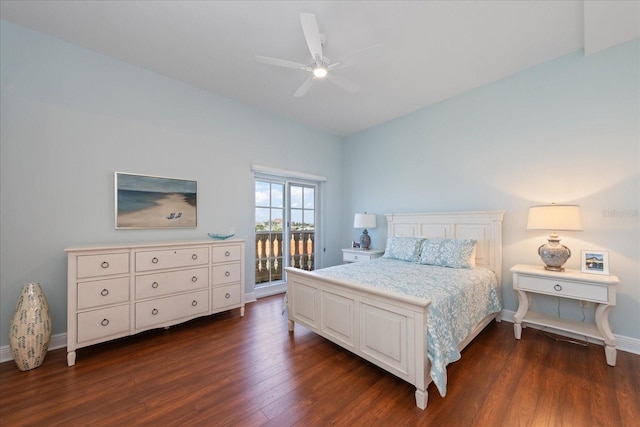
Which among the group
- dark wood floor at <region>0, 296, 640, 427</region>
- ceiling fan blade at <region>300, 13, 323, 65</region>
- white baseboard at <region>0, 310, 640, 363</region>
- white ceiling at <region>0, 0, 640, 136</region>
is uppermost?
white ceiling at <region>0, 0, 640, 136</region>

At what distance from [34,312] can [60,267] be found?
48 centimetres

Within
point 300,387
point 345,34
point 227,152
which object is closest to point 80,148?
point 227,152

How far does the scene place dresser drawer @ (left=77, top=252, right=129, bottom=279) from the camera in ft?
7.22

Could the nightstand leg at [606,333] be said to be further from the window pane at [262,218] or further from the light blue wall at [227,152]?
the window pane at [262,218]

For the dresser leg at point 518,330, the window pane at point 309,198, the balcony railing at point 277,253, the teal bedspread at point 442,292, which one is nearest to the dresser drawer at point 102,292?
the balcony railing at point 277,253

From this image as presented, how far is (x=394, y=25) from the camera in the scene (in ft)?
7.23

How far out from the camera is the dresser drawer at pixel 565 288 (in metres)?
2.14

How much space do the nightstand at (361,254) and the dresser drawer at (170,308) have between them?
2355mm

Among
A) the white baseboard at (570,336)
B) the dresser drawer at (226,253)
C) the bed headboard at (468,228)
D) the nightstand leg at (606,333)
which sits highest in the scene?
the bed headboard at (468,228)

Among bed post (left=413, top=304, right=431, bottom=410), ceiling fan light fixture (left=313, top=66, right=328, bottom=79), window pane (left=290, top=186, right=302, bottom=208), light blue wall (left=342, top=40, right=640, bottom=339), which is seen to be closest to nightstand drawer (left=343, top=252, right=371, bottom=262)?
light blue wall (left=342, top=40, right=640, bottom=339)

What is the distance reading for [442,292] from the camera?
2.01 metres

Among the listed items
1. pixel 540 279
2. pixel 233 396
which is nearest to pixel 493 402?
pixel 540 279

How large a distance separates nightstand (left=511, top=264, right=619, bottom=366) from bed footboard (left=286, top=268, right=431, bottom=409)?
1.62 meters

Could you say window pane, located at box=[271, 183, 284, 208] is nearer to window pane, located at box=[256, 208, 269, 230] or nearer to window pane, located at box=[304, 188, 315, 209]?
window pane, located at box=[256, 208, 269, 230]
